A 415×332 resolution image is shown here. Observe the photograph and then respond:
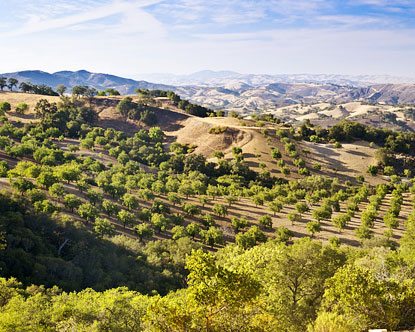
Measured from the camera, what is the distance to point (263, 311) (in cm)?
2227

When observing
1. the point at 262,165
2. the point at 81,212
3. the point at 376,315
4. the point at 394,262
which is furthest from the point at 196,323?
the point at 262,165

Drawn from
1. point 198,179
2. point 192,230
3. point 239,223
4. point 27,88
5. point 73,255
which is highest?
point 27,88

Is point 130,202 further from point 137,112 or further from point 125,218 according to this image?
point 137,112

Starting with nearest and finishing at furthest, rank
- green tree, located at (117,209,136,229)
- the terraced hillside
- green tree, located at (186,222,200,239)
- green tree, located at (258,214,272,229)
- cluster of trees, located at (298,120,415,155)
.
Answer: green tree, located at (186,222,200,239) → green tree, located at (117,209,136,229) → the terraced hillside → green tree, located at (258,214,272,229) → cluster of trees, located at (298,120,415,155)

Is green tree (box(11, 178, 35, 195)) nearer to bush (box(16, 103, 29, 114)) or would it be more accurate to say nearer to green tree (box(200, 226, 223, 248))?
green tree (box(200, 226, 223, 248))

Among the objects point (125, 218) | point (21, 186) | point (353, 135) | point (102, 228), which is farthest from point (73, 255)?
point (353, 135)

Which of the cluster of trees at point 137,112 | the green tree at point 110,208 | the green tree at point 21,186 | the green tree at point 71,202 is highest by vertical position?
the cluster of trees at point 137,112

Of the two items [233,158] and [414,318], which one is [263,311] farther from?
[233,158]

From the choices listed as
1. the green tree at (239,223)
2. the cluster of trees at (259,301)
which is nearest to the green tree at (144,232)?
the green tree at (239,223)

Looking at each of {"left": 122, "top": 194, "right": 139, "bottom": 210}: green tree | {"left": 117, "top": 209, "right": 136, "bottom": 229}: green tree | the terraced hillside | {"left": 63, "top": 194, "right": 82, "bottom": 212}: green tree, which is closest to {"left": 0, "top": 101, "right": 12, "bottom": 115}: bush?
the terraced hillside

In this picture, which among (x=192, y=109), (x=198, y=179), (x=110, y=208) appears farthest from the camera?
(x=192, y=109)

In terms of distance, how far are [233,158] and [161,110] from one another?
57.0m

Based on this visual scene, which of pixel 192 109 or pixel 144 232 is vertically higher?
pixel 192 109

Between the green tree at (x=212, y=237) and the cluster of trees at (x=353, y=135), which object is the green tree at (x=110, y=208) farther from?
the cluster of trees at (x=353, y=135)
